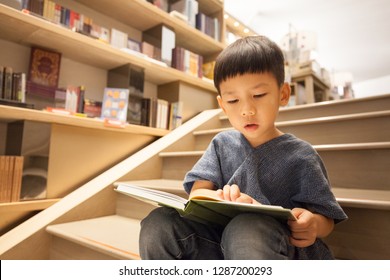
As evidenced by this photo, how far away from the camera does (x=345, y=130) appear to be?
1244 millimetres

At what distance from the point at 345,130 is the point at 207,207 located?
1.01 m

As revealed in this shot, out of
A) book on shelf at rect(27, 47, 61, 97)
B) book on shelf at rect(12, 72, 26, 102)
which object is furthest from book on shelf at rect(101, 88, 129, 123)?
book on shelf at rect(12, 72, 26, 102)

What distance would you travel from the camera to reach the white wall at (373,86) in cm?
599

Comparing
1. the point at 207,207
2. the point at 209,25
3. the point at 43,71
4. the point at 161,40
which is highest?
the point at 209,25

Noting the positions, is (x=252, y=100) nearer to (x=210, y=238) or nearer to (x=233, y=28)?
(x=210, y=238)

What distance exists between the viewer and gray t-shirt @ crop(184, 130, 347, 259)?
1.99ft

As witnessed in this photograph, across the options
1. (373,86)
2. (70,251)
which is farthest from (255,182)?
(373,86)

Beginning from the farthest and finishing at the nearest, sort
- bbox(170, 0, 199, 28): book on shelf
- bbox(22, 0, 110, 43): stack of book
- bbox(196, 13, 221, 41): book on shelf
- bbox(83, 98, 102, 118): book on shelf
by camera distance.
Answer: bbox(196, 13, 221, 41): book on shelf → bbox(170, 0, 199, 28): book on shelf → bbox(83, 98, 102, 118): book on shelf → bbox(22, 0, 110, 43): stack of book

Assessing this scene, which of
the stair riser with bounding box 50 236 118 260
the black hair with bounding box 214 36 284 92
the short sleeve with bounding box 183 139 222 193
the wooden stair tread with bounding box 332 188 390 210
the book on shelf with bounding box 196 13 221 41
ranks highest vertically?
the book on shelf with bounding box 196 13 221 41

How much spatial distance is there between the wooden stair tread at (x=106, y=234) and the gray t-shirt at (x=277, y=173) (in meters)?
0.27

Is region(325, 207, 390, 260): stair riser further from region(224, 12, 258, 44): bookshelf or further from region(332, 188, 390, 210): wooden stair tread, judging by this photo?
region(224, 12, 258, 44): bookshelf

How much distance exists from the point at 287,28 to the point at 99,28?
3.33 m

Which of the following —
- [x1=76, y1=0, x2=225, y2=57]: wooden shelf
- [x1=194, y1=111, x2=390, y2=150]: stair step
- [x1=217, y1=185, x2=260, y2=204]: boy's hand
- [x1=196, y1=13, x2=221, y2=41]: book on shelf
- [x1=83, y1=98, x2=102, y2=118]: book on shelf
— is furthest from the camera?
[x1=196, y1=13, x2=221, y2=41]: book on shelf

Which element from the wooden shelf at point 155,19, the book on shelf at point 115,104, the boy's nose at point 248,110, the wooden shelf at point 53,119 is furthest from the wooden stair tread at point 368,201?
the wooden shelf at point 155,19
